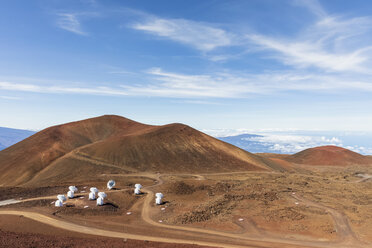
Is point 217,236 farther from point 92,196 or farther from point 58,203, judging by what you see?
point 58,203

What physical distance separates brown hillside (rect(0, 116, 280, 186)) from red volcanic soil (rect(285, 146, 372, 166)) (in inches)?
2092

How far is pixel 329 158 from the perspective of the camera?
158 m

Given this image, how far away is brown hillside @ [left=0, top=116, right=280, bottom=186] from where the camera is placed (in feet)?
295

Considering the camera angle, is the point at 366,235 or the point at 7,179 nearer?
the point at 366,235

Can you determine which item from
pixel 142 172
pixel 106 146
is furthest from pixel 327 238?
pixel 106 146

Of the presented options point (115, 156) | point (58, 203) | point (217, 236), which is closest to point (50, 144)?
point (115, 156)

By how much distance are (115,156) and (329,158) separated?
14545cm

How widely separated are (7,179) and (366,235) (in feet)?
377

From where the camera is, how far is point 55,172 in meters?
86.8

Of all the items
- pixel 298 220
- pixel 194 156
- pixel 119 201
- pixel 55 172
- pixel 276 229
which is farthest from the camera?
pixel 194 156

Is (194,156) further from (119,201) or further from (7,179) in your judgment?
(7,179)

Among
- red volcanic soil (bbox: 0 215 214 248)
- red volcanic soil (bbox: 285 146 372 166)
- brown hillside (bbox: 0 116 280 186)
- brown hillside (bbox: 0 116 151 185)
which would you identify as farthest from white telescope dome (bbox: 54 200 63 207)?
red volcanic soil (bbox: 285 146 372 166)

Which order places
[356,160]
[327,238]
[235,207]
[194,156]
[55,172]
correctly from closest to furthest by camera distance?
[327,238] < [235,207] < [55,172] < [194,156] < [356,160]

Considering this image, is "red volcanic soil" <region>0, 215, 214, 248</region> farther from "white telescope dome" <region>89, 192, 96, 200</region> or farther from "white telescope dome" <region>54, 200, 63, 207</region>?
"white telescope dome" <region>89, 192, 96, 200</region>
